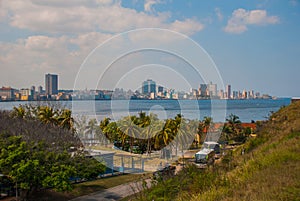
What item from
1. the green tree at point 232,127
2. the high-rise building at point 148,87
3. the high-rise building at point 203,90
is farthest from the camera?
the green tree at point 232,127

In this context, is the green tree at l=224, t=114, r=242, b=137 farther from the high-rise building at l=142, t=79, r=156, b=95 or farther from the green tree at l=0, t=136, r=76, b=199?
the green tree at l=0, t=136, r=76, b=199

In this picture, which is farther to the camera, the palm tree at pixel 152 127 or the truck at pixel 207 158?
the palm tree at pixel 152 127

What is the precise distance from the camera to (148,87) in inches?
643

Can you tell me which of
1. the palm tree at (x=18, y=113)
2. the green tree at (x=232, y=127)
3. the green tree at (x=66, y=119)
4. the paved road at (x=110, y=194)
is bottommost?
the paved road at (x=110, y=194)

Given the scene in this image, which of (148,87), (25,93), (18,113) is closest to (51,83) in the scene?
(25,93)

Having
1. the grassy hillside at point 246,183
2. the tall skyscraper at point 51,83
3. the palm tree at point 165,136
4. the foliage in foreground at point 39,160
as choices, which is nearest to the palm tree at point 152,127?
the palm tree at point 165,136

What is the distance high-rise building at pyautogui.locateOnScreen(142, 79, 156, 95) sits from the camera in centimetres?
1557

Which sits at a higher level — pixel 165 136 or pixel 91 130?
pixel 165 136

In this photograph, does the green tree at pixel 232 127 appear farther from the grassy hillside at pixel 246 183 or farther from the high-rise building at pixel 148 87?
the grassy hillside at pixel 246 183

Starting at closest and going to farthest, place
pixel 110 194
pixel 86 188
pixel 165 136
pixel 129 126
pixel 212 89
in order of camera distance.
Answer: pixel 212 89 → pixel 110 194 → pixel 86 188 → pixel 129 126 → pixel 165 136

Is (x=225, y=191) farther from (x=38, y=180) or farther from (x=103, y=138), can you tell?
(x=103, y=138)

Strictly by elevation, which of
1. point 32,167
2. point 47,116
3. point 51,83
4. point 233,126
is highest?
point 51,83

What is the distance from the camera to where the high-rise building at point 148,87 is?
15.6m

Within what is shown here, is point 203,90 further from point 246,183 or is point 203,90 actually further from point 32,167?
point 32,167
